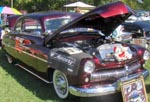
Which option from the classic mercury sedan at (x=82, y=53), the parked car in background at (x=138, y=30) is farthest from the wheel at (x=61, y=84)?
the parked car in background at (x=138, y=30)

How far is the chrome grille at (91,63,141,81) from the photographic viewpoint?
4.96 m

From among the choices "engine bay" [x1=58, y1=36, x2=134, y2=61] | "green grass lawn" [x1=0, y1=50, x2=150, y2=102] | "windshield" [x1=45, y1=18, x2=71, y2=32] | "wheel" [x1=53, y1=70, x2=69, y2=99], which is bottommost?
"green grass lawn" [x1=0, y1=50, x2=150, y2=102]

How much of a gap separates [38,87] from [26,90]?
30cm

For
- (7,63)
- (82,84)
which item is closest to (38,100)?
(82,84)

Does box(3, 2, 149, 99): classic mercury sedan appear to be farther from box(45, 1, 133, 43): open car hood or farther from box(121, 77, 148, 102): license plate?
box(121, 77, 148, 102): license plate

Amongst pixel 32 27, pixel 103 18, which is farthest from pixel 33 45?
pixel 103 18

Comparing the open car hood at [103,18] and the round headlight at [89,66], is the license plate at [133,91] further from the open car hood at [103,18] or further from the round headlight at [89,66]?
the open car hood at [103,18]

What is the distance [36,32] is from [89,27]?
1.23m

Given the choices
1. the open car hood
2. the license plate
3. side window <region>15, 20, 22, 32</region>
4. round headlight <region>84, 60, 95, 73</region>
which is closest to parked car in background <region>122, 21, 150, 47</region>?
side window <region>15, 20, 22, 32</region>

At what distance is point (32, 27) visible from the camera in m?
7.02

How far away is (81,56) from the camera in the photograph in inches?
194

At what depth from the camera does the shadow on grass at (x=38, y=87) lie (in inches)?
219

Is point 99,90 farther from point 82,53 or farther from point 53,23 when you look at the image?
point 53,23

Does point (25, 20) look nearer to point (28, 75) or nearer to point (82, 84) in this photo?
point (28, 75)
